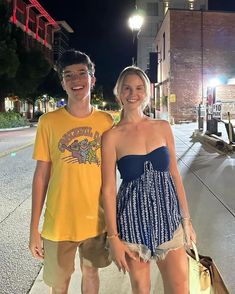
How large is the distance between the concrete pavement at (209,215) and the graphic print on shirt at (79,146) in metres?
1.58

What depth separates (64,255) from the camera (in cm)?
253

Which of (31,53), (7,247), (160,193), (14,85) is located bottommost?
(7,247)

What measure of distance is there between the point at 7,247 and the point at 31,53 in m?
31.0

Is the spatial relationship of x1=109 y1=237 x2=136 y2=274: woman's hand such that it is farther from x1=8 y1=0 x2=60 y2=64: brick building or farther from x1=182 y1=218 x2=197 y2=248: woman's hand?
x1=8 y1=0 x2=60 y2=64: brick building

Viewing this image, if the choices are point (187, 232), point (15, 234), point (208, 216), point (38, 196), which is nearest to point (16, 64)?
point (15, 234)

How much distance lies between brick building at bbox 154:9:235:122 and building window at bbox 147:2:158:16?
27.0 metres

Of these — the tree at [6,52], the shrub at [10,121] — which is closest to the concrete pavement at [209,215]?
the tree at [6,52]

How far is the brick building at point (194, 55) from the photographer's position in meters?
33.1

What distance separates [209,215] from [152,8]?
58495 millimetres

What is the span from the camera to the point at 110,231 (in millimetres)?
2352

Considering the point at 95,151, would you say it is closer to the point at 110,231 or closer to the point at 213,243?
the point at 110,231

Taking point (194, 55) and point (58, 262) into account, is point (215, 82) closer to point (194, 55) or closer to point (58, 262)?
point (194, 55)

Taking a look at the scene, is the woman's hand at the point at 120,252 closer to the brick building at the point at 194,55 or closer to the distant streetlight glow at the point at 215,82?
the distant streetlight glow at the point at 215,82

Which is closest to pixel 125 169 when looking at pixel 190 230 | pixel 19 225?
pixel 190 230
